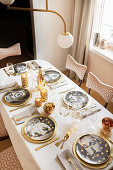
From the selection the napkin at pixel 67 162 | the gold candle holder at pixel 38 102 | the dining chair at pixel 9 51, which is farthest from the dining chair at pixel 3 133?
the dining chair at pixel 9 51

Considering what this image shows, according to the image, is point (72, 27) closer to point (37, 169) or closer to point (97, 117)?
point (97, 117)

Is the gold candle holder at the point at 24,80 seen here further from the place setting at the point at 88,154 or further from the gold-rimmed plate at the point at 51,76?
the place setting at the point at 88,154

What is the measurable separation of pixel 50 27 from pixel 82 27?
0.58 metres

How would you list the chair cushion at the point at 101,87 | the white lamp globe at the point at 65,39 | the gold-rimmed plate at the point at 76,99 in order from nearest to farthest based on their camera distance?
the white lamp globe at the point at 65,39 < the gold-rimmed plate at the point at 76,99 < the chair cushion at the point at 101,87

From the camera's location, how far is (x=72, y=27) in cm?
314

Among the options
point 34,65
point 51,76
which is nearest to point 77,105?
point 51,76

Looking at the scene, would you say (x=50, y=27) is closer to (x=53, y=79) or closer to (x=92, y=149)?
(x=53, y=79)

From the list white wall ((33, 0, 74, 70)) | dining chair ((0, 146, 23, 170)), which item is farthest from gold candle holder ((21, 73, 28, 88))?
white wall ((33, 0, 74, 70))

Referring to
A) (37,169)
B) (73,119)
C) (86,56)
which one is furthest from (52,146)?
(86,56)

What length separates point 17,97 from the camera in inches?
67.8

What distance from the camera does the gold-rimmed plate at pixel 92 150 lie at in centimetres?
116

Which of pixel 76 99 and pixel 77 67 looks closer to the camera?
pixel 76 99

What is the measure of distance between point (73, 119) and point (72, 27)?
7.13ft

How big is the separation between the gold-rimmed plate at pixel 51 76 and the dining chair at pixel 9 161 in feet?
2.80
